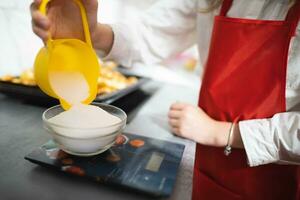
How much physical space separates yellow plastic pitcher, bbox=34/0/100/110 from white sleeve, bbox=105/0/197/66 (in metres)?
0.23

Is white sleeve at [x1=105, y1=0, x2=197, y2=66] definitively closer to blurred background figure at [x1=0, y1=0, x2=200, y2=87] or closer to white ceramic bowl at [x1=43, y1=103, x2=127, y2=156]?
blurred background figure at [x1=0, y1=0, x2=200, y2=87]

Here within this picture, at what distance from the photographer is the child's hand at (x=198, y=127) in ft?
1.98

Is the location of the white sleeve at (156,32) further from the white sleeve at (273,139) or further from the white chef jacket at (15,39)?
the white sleeve at (273,139)

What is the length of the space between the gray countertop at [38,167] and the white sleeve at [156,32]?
171mm

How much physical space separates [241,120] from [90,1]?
40 centimetres

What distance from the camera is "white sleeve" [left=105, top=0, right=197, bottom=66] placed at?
0.75m

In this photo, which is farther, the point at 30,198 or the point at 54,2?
the point at 54,2

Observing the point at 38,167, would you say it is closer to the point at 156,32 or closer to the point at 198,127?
the point at 198,127

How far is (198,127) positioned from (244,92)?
0.42 feet

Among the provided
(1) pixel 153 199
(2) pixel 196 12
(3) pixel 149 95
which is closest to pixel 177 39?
(2) pixel 196 12

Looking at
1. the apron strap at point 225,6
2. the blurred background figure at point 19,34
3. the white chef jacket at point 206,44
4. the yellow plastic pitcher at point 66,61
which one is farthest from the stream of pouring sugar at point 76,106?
the apron strap at point 225,6

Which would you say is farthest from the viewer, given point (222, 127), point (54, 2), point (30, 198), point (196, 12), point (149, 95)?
point (149, 95)

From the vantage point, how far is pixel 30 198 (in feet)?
1.24

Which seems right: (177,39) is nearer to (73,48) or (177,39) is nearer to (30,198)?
(73,48)
